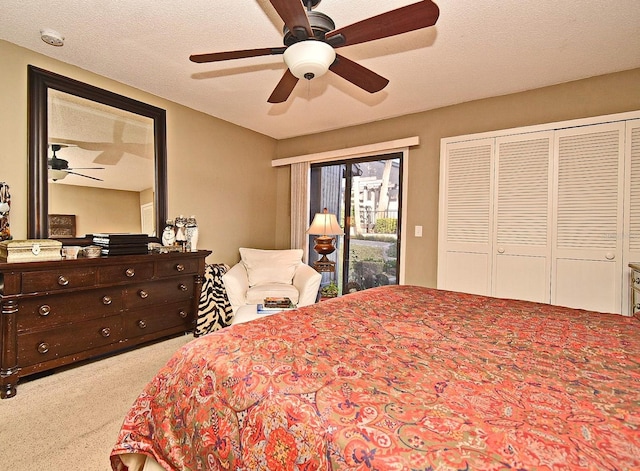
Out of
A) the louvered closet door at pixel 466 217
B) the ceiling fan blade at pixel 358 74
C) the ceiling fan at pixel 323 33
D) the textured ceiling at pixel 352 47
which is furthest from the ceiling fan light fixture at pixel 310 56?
the louvered closet door at pixel 466 217

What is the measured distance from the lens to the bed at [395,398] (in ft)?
2.07

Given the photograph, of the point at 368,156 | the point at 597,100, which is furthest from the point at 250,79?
the point at 597,100

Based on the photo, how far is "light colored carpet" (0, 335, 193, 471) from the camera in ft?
5.19

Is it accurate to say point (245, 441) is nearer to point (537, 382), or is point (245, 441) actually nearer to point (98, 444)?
point (537, 382)

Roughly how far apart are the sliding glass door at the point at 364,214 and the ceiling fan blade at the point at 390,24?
241cm

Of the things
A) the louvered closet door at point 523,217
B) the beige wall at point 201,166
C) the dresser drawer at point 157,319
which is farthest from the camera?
the louvered closet door at point 523,217

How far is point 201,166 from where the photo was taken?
3.82 metres

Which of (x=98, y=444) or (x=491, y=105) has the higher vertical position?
(x=491, y=105)

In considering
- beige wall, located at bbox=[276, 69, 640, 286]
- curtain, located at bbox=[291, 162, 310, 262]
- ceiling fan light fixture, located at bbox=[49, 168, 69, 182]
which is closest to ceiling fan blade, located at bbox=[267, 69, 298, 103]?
ceiling fan light fixture, located at bbox=[49, 168, 69, 182]

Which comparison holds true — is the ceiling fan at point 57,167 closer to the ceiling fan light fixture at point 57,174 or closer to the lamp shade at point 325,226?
the ceiling fan light fixture at point 57,174

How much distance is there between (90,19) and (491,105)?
337 cm

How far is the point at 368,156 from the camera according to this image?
4.15 metres

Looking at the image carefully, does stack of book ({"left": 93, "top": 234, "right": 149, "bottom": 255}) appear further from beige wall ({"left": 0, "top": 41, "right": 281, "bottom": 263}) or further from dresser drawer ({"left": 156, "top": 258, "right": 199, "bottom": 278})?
beige wall ({"left": 0, "top": 41, "right": 281, "bottom": 263})

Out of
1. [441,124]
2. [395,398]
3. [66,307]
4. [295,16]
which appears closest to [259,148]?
[441,124]
